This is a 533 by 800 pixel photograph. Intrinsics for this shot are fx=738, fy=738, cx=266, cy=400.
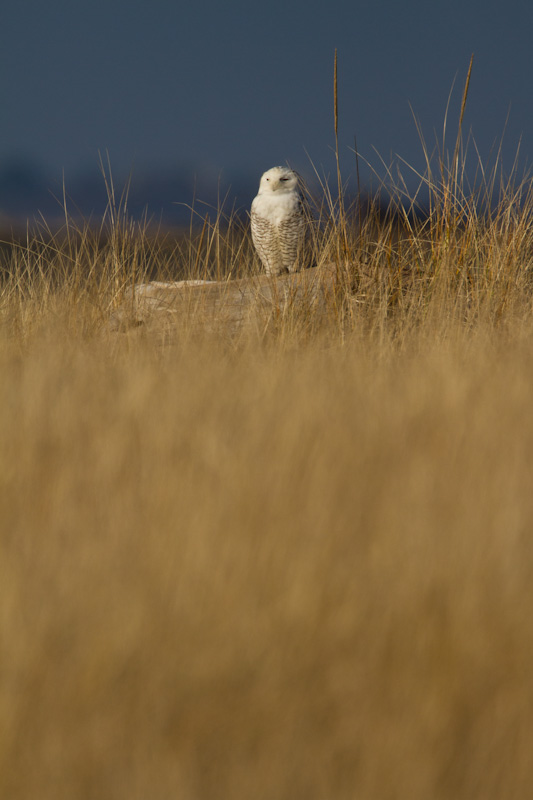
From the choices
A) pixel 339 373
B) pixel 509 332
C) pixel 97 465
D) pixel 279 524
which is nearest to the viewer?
pixel 279 524

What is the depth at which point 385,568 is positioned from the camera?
2.80 ft

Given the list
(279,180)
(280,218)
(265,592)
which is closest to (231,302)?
(280,218)

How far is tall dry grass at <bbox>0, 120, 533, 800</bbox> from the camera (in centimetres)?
69

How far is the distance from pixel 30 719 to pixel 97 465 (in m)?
0.44

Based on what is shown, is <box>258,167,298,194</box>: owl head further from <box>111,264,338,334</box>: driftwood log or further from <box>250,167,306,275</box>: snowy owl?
<box>111,264,338,334</box>: driftwood log

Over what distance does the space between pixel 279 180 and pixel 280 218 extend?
0.55 ft

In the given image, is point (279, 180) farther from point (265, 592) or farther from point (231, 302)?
point (265, 592)

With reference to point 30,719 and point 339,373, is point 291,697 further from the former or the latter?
point 339,373

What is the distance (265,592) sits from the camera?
0.82 m

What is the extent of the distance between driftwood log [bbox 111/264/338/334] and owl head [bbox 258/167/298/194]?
0.37 metres

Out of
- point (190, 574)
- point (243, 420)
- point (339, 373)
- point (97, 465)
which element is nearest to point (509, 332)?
point (339, 373)

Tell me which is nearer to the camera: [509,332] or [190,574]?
[190,574]

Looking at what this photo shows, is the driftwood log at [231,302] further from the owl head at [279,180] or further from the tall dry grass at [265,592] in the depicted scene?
the tall dry grass at [265,592]

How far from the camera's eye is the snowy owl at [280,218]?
3104 mm
